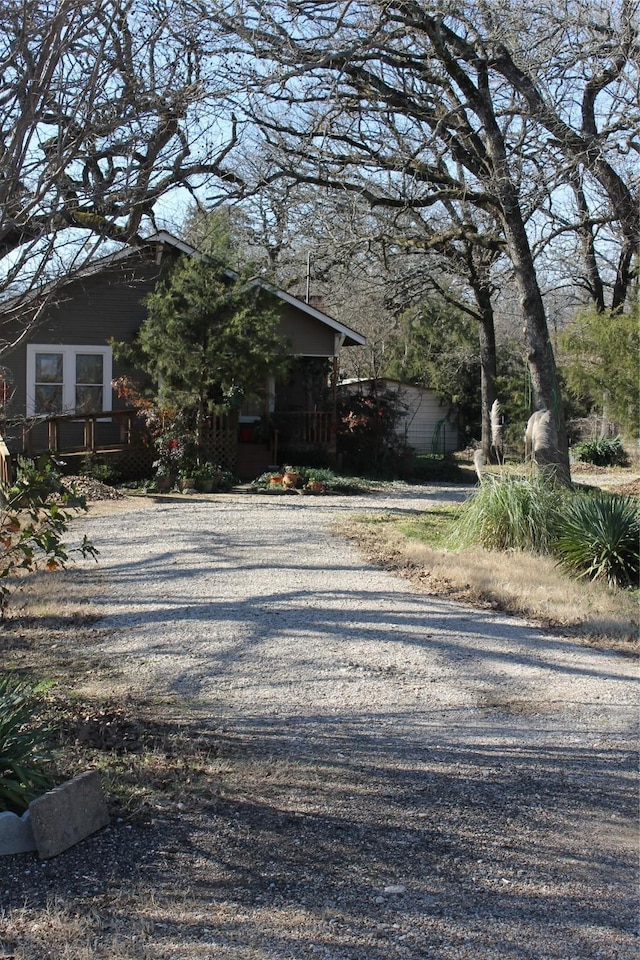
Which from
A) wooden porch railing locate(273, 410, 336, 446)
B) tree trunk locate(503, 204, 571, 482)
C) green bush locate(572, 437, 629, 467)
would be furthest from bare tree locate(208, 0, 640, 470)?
green bush locate(572, 437, 629, 467)

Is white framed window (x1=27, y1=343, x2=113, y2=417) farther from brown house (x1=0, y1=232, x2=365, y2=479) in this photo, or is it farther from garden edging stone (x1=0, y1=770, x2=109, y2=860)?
garden edging stone (x1=0, y1=770, x2=109, y2=860)

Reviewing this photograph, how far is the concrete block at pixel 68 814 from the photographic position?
386 centimetres

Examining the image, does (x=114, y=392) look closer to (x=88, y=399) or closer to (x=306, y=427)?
(x=88, y=399)

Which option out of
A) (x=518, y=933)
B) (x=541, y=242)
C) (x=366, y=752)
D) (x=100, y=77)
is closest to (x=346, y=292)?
(x=541, y=242)

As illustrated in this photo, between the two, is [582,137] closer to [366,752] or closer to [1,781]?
[366,752]

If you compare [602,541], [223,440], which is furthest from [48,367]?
[602,541]

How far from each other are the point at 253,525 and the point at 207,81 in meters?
6.55

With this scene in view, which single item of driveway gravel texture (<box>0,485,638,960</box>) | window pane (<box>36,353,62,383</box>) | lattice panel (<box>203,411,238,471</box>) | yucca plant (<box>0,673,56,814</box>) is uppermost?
window pane (<box>36,353,62,383</box>)

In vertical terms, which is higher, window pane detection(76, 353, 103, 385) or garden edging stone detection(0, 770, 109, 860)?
window pane detection(76, 353, 103, 385)

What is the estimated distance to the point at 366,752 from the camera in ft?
16.9

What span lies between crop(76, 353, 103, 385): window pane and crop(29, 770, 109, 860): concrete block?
1789 centimetres

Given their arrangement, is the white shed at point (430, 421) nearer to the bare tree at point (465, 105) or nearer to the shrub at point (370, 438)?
the shrub at point (370, 438)

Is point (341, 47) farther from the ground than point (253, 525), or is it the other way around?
point (341, 47)

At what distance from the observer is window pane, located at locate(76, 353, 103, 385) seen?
2106cm
